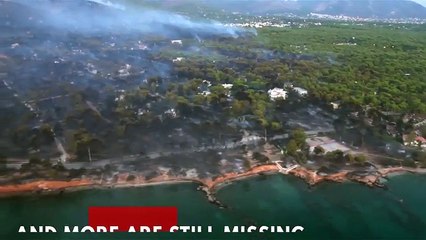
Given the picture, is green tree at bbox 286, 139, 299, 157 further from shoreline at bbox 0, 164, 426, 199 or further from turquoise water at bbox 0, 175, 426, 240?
turquoise water at bbox 0, 175, 426, 240

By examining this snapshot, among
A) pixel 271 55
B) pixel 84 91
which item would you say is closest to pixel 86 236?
pixel 84 91

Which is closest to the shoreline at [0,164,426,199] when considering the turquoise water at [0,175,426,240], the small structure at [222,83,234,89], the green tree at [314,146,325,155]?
the turquoise water at [0,175,426,240]

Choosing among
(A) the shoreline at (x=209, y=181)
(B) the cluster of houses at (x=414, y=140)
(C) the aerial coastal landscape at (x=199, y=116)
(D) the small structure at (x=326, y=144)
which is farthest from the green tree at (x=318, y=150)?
(B) the cluster of houses at (x=414, y=140)

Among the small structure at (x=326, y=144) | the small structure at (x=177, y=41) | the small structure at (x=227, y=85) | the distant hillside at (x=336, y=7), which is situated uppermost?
the distant hillside at (x=336, y=7)

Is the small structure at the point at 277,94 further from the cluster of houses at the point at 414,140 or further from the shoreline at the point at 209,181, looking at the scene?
the shoreline at the point at 209,181

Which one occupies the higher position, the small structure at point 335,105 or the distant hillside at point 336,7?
the distant hillside at point 336,7

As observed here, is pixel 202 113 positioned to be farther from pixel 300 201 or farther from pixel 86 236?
pixel 86 236
